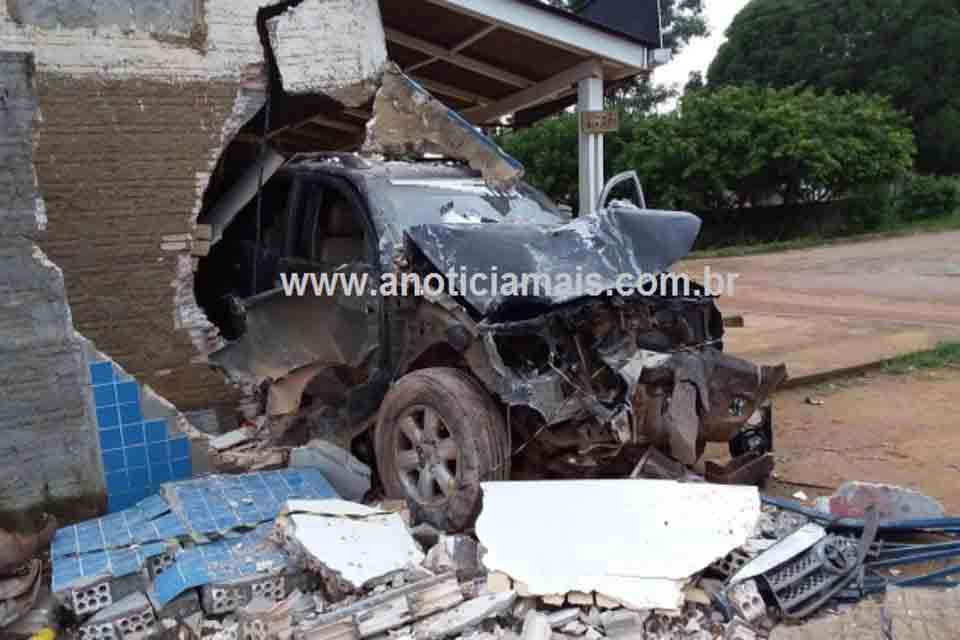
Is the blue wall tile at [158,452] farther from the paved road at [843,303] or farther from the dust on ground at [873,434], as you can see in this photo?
the paved road at [843,303]

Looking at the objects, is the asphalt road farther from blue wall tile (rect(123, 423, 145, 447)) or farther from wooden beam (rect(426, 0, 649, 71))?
blue wall tile (rect(123, 423, 145, 447))

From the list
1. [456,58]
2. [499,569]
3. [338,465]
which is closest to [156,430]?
[338,465]

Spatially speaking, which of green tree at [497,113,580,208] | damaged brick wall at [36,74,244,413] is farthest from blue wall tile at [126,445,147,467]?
green tree at [497,113,580,208]

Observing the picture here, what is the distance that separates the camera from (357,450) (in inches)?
211

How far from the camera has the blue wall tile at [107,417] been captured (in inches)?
181

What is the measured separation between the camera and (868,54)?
35.6 meters

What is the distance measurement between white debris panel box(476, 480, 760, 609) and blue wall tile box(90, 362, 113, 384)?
2199 millimetres

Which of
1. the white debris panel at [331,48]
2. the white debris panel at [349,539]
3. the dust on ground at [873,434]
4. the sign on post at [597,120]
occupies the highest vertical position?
the white debris panel at [331,48]

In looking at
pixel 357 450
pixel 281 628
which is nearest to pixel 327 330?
pixel 357 450

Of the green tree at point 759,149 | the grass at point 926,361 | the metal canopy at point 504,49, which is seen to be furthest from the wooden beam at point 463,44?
the green tree at point 759,149

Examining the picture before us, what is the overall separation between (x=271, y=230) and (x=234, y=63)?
122 cm

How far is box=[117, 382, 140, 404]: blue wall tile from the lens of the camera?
462 cm

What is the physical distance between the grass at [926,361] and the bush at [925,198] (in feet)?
69.4

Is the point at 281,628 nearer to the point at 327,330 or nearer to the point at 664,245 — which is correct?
the point at 327,330
